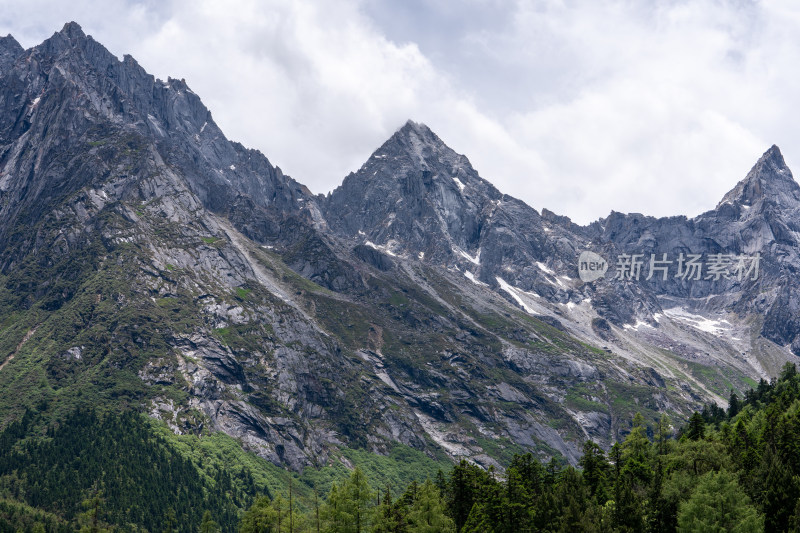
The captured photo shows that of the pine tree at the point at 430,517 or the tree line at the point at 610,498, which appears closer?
the tree line at the point at 610,498

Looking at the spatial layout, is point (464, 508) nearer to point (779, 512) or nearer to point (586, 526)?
point (586, 526)

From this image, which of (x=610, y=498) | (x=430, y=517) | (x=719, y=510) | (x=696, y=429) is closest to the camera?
(x=719, y=510)

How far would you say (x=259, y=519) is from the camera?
10056 centimetres

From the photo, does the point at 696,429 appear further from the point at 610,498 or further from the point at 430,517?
the point at 430,517

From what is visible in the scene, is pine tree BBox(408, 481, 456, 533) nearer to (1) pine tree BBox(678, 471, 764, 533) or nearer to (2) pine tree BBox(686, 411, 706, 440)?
(1) pine tree BBox(678, 471, 764, 533)

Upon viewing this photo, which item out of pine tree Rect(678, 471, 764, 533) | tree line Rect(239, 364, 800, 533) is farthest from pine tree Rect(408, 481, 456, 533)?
pine tree Rect(678, 471, 764, 533)

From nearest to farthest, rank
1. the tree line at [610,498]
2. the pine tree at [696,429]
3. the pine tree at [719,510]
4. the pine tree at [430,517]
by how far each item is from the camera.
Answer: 1. the pine tree at [719,510]
2. the tree line at [610,498]
3. the pine tree at [430,517]
4. the pine tree at [696,429]

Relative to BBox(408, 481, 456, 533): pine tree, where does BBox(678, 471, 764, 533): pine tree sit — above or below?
above

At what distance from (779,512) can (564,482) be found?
25496 mm

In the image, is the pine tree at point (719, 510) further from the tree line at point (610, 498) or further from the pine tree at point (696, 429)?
the pine tree at point (696, 429)

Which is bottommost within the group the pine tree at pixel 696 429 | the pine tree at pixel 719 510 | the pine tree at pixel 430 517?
the pine tree at pixel 430 517

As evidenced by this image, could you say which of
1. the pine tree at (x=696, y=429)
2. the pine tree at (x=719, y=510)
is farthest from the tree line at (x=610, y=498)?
the pine tree at (x=696, y=429)

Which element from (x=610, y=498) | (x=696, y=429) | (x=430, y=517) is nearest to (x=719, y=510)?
(x=610, y=498)

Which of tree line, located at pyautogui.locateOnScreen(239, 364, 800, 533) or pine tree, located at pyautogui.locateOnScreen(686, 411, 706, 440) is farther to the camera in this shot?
pine tree, located at pyautogui.locateOnScreen(686, 411, 706, 440)
